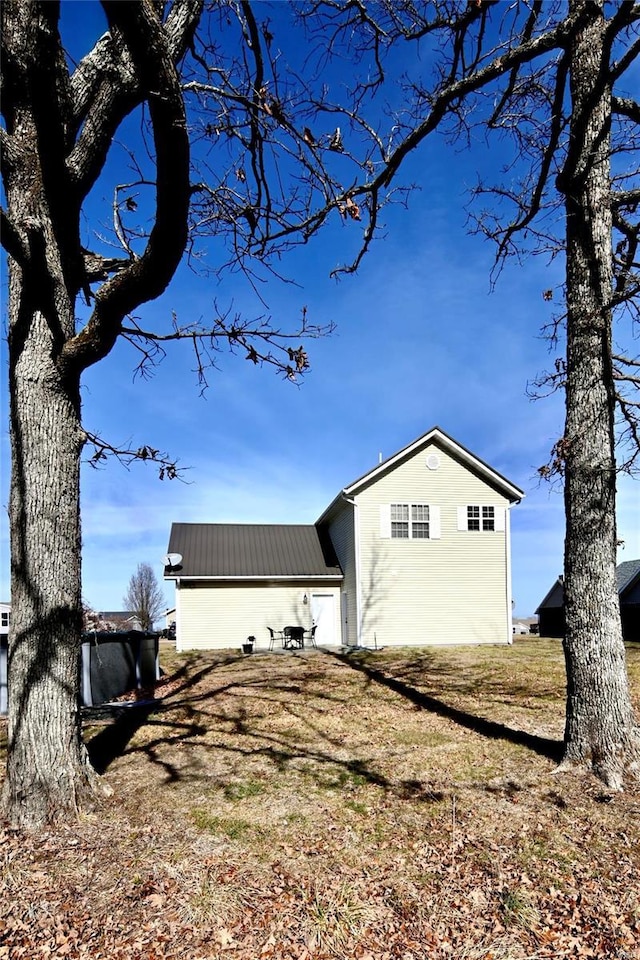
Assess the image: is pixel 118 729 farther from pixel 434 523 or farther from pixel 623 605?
pixel 623 605

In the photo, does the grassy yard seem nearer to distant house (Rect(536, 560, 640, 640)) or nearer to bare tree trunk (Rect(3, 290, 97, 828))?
bare tree trunk (Rect(3, 290, 97, 828))

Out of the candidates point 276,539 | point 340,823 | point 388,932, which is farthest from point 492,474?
point 388,932

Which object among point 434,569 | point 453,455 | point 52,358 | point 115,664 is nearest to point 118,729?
point 115,664

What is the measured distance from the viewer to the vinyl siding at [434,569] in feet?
52.9

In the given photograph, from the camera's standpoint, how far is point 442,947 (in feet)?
9.75

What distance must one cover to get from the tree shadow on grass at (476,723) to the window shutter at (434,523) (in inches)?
253

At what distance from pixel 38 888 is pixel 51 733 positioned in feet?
3.84

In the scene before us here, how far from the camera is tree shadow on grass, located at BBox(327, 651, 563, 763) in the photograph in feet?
19.0

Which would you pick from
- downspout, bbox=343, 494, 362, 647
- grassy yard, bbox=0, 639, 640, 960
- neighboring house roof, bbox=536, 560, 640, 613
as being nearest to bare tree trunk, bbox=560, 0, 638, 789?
grassy yard, bbox=0, 639, 640, 960

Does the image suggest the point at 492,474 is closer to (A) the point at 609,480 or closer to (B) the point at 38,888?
(A) the point at 609,480

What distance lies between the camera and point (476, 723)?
275 inches

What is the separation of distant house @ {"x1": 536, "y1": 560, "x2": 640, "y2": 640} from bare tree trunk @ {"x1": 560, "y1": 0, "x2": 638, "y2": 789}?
426 inches

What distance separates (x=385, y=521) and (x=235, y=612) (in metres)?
5.85

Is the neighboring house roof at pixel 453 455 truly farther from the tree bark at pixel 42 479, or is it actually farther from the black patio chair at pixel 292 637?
the tree bark at pixel 42 479
